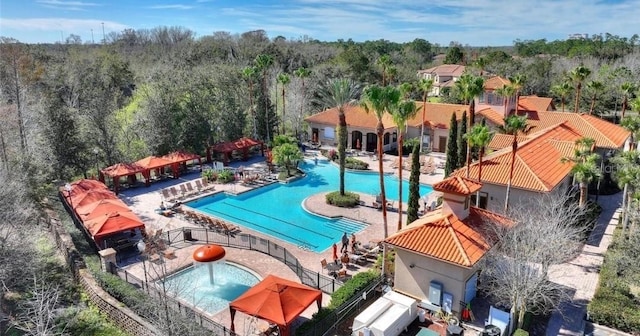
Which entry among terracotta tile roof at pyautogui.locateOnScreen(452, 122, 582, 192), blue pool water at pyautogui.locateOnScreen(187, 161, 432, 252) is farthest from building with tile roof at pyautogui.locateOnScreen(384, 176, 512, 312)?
blue pool water at pyautogui.locateOnScreen(187, 161, 432, 252)

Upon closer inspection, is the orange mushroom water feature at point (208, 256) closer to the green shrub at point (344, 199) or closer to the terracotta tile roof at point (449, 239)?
the terracotta tile roof at point (449, 239)

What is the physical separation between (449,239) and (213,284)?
11600 mm

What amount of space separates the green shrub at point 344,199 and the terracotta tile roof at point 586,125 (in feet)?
64.9

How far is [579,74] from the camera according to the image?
140 ft

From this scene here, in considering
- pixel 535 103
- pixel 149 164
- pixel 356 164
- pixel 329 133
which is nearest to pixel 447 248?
pixel 356 164

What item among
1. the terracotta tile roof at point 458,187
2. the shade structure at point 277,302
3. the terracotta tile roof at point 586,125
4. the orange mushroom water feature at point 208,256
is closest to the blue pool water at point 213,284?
the orange mushroom water feature at point 208,256

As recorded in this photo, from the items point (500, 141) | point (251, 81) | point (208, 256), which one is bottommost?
point (208, 256)

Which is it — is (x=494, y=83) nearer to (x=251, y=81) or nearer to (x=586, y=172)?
(x=586, y=172)

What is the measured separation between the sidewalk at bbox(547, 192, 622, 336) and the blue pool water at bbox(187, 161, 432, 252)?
12.3m

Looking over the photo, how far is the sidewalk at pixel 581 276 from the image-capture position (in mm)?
18016

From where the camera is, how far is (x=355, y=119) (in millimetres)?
50031

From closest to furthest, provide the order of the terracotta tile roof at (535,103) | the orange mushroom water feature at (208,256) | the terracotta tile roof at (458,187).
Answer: the terracotta tile roof at (458,187), the orange mushroom water feature at (208,256), the terracotta tile roof at (535,103)

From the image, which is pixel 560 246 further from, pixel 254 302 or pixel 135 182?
pixel 135 182

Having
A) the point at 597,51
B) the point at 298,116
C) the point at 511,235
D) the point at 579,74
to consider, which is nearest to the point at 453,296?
the point at 511,235
